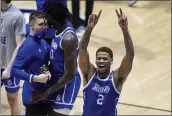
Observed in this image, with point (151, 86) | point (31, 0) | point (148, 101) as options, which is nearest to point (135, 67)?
point (151, 86)

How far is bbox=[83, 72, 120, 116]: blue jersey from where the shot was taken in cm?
308

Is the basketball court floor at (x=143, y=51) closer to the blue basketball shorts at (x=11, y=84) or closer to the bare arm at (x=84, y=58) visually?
the blue basketball shorts at (x=11, y=84)

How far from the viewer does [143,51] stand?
6344 mm

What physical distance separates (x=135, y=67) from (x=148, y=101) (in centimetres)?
94

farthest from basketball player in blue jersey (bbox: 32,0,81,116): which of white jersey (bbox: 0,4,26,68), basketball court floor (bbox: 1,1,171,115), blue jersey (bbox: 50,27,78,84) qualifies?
basketball court floor (bbox: 1,1,171,115)

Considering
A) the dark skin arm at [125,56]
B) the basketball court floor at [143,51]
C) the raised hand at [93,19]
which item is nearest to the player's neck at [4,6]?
the raised hand at [93,19]

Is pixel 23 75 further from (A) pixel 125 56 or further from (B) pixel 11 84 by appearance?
(B) pixel 11 84

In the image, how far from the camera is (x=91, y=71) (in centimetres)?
316

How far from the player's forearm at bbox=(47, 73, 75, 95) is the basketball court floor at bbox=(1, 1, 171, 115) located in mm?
1468

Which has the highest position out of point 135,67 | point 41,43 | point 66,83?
point 41,43

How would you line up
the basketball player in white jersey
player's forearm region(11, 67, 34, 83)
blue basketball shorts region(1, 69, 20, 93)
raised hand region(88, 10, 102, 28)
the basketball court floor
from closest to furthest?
raised hand region(88, 10, 102, 28) < player's forearm region(11, 67, 34, 83) < the basketball player in white jersey < blue basketball shorts region(1, 69, 20, 93) < the basketball court floor

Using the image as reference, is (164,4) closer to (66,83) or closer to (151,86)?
(151,86)

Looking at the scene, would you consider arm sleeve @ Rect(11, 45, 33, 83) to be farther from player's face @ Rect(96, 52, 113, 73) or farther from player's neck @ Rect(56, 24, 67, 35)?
player's face @ Rect(96, 52, 113, 73)

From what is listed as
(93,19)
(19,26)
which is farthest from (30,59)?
(93,19)
